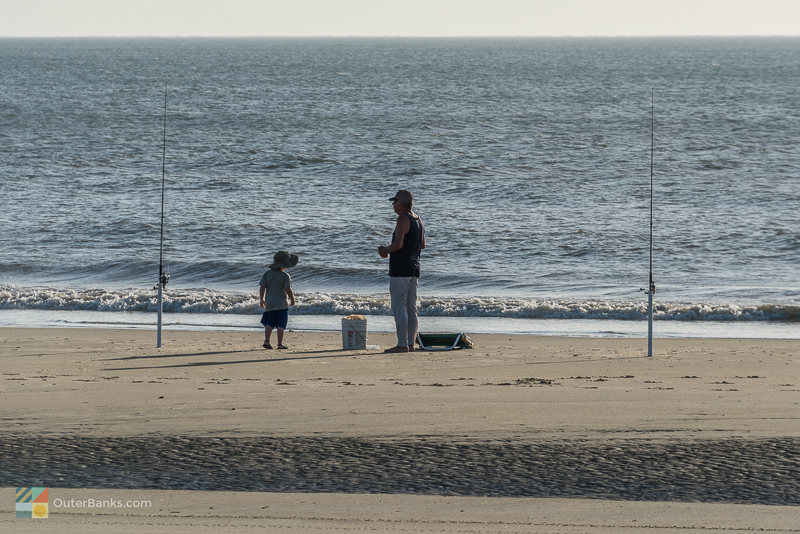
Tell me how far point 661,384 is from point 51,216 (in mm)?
17331

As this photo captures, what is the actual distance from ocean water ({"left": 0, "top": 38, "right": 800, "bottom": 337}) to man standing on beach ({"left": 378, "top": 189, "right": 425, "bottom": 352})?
318 centimetres

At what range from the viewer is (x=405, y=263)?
740 cm

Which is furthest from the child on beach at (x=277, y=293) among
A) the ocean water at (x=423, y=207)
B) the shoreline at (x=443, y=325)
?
the ocean water at (x=423, y=207)

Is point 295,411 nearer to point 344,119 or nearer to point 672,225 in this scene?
point 672,225

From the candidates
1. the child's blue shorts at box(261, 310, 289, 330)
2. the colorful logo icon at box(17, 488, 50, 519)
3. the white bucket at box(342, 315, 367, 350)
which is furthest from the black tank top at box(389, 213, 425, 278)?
the colorful logo icon at box(17, 488, 50, 519)

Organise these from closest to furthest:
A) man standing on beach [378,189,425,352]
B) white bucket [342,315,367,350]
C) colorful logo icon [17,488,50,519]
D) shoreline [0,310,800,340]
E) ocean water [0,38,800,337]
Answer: colorful logo icon [17,488,50,519], man standing on beach [378,189,425,352], white bucket [342,315,367,350], shoreline [0,310,800,340], ocean water [0,38,800,337]

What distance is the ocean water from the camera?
39.6 feet

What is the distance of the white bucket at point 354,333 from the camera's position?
783 cm

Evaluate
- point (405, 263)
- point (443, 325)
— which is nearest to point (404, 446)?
point (405, 263)

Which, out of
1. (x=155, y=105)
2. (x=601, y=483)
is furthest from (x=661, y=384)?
(x=155, y=105)

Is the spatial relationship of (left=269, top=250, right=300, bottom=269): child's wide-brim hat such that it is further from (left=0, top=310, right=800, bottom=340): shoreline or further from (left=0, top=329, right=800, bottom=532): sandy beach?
(left=0, top=310, right=800, bottom=340): shoreline

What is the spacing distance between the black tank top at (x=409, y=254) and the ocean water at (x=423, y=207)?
344cm

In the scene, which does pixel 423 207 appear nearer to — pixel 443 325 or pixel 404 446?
pixel 443 325

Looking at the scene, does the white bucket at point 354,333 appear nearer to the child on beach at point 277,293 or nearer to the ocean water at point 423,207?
the child on beach at point 277,293
